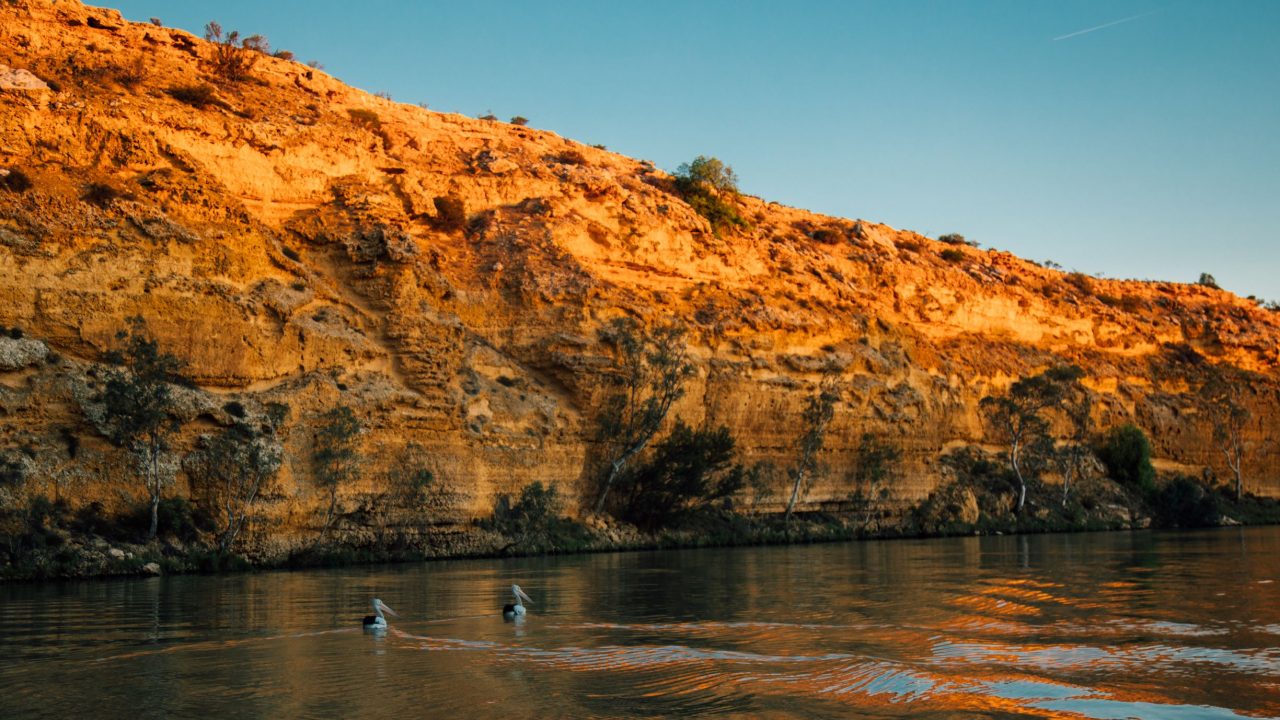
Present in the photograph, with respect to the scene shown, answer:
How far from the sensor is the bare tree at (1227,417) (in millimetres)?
72000

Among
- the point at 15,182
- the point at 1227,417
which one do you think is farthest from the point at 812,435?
the point at 1227,417

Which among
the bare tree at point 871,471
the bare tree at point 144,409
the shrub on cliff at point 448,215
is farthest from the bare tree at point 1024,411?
the bare tree at point 144,409

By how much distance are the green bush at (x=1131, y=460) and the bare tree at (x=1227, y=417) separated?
8.71 m

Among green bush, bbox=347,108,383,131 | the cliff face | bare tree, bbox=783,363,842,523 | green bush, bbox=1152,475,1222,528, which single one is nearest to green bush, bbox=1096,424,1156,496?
green bush, bbox=1152,475,1222,528

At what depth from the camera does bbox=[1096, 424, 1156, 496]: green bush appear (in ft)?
218

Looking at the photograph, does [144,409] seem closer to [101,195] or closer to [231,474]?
[231,474]

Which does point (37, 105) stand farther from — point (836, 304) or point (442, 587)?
point (836, 304)

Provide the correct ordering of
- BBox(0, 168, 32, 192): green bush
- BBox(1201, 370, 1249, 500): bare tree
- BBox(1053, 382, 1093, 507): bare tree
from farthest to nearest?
1. BBox(1201, 370, 1249, 500): bare tree
2. BBox(1053, 382, 1093, 507): bare tree
3. BBox(0, 168, 32, 192): green bush

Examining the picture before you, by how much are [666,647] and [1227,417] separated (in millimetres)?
71413

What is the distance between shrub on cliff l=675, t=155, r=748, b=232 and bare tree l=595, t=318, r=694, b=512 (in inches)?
632

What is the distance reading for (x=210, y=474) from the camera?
32594mm

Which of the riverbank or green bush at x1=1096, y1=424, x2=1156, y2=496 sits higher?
green bush at x1=1096, y1=424, x2=1156, y2=496

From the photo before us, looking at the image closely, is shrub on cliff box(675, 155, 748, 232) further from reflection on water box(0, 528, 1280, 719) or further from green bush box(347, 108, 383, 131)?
reflection on water box(0, 528, 1280, 719)

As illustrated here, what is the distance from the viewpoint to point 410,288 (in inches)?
1695
